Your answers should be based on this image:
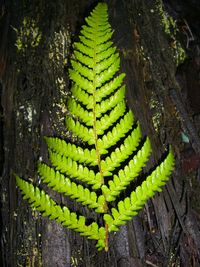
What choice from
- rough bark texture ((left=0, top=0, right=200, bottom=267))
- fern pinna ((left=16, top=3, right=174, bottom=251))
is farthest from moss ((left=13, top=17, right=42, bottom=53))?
fern pinna ((left=16, top=3, right=174, bottom=251))

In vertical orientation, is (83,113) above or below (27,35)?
below

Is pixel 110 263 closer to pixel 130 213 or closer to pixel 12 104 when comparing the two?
pixel 130 213

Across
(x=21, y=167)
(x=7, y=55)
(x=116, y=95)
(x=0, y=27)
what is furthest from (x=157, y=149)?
(x=0, y=27)

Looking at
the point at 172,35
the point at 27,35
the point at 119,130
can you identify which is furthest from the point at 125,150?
the point at 172,35

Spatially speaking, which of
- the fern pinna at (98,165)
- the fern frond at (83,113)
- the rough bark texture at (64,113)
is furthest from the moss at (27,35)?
the fern frond at (83,113)

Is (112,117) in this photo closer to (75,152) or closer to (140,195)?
(75,152)

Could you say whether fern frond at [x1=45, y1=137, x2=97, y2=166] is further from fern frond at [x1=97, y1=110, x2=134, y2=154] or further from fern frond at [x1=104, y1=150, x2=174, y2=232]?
fern frond at [x1=104, y1=150, x2=174, y2=232]
